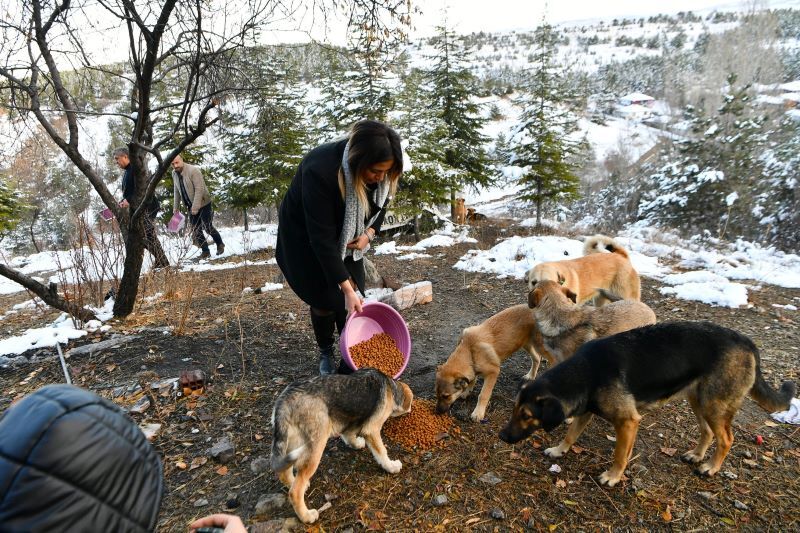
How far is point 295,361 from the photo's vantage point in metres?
5.00

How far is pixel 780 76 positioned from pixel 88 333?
107 ft

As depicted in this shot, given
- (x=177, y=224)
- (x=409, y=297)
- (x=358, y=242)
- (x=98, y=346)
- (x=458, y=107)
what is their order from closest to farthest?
(x=358, y=242), (x=98, y=346), (x=409, y=297), (x=177, y=224), (x=458, y=107)

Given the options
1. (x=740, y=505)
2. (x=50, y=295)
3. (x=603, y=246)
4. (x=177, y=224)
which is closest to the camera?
(x=740, y=505)

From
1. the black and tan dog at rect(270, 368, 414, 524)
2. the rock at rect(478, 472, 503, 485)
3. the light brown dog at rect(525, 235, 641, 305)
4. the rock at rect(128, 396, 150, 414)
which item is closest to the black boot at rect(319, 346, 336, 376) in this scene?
the black and tan dog at rect(270, 368, 414, 524)

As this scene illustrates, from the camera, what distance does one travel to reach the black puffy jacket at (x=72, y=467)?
2.83 feet

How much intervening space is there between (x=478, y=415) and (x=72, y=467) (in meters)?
3.50

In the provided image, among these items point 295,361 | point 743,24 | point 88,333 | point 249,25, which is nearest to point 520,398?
point 295,361

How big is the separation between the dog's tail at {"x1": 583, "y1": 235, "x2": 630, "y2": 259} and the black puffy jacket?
6314mm

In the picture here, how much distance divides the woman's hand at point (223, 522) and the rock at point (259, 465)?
1832 millimetres

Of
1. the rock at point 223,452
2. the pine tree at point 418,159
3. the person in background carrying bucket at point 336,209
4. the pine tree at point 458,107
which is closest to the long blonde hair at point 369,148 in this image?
the person in background carrying bucket at point 336,209

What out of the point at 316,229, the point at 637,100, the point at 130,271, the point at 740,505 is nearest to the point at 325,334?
the point at 316,229

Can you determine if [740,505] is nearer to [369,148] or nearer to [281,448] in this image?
[281,448]

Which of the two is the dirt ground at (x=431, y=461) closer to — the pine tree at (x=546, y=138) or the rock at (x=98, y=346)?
the rock at (x=98, y=346)

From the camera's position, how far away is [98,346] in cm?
514
